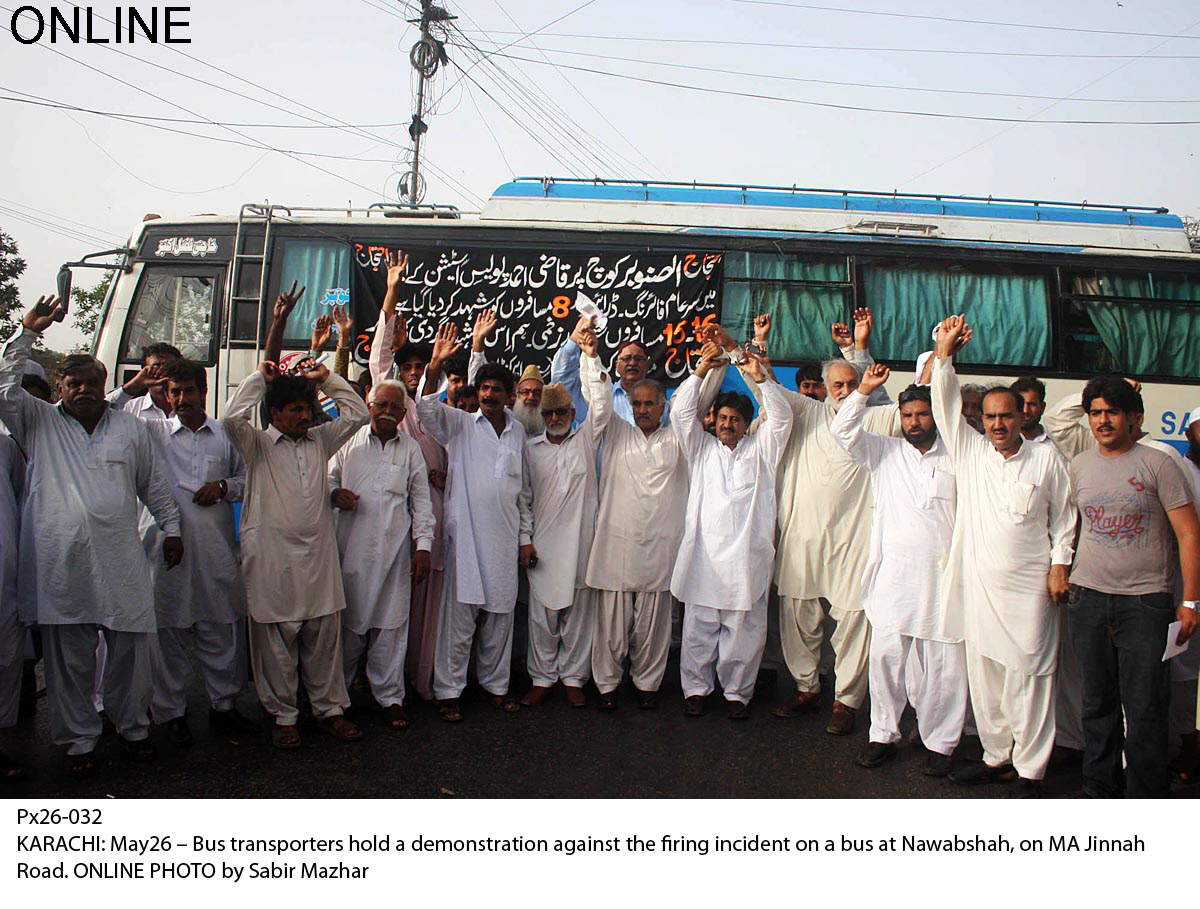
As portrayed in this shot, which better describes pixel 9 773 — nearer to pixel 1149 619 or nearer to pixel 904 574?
pixel 904 574

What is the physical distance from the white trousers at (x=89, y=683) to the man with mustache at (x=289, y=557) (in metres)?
0.47

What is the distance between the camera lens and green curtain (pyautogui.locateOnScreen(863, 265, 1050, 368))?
718 centimetres

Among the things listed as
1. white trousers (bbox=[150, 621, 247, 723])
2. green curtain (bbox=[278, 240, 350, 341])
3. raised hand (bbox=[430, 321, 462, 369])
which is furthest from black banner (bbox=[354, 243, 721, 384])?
white trousers (bbox=[150, 621, 247, 723])

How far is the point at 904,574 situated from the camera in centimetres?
391

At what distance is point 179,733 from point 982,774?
3.58 m

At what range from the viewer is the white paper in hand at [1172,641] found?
3.22 metres

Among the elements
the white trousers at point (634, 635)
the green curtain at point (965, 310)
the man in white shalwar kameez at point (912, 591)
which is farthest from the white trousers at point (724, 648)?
the green curtain at point (965, 310)

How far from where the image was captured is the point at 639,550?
4.68 meters

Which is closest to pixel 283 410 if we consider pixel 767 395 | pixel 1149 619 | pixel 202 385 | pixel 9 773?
pixel 202 385

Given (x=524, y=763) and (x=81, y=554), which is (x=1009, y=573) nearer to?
(x=524, y=763)

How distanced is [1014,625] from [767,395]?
1.58m

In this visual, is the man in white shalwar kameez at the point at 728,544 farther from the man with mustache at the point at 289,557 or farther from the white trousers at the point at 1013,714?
the man with mustache at the point at 289,557

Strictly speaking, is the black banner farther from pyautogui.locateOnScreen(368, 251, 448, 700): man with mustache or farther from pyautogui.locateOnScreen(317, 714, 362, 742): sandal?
pyautogui.locateOnScreen(317, 714, 362, 742): sandal

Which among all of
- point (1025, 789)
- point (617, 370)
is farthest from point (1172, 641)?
point (617, 370)
